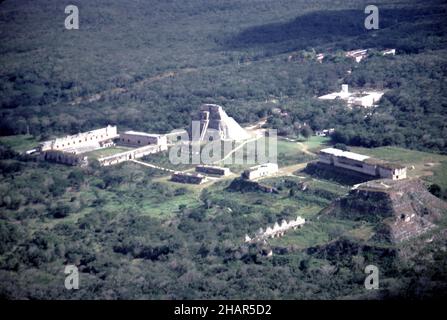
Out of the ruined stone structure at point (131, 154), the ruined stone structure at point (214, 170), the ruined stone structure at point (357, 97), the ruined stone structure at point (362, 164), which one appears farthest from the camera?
the ruined stone structure at point (357, 97)

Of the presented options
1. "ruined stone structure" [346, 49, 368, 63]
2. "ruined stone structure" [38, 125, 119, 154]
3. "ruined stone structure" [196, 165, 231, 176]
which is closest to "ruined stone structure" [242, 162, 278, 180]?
"ruined stone structure" [196, 165, 231, 176]

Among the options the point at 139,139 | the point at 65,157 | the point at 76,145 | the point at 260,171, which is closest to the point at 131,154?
the point at 139,139

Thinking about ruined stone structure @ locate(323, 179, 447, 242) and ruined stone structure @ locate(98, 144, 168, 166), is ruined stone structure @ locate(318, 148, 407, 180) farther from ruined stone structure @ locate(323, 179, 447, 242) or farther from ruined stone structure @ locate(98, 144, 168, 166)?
ruined stone structure @ locate(98, 144, 168, 166)

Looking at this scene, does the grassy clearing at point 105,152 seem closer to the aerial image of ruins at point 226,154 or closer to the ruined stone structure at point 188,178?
the aerial image of ruins at point 226,154

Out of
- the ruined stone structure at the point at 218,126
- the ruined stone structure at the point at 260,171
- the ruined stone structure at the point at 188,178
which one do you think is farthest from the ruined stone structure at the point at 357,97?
the ruined stone structure at the point at 188,178

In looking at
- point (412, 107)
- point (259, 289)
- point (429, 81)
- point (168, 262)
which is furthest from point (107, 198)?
point (429, 81)

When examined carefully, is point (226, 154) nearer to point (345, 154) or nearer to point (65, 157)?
point (345, 154)
